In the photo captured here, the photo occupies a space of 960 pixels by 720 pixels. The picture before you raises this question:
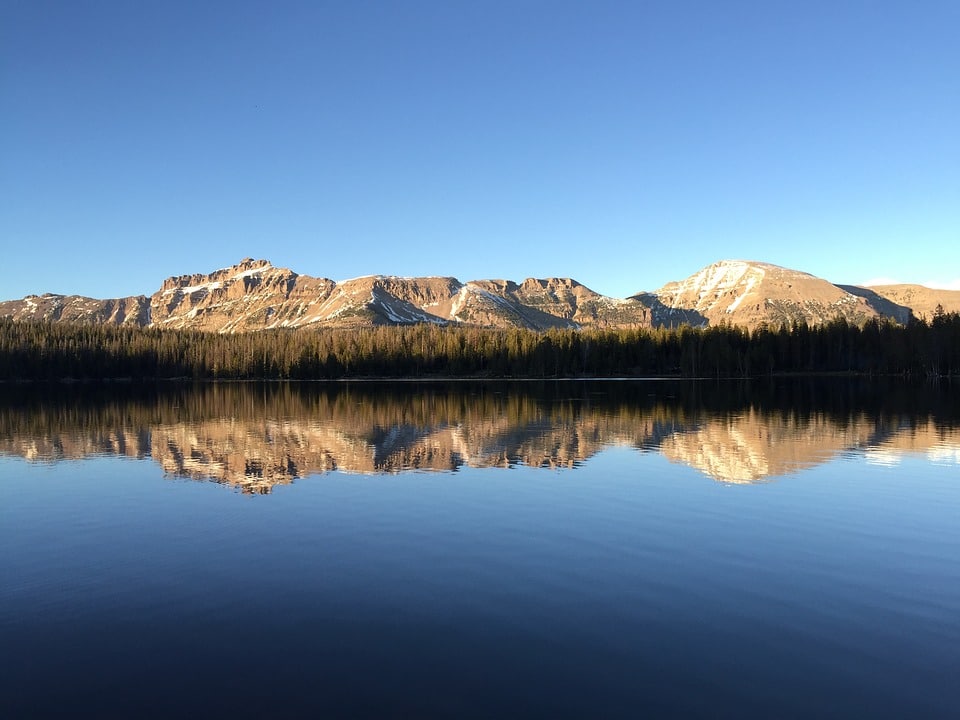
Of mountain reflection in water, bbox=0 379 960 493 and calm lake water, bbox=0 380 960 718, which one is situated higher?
mountain reflection in water, bbox=0 379 960 493

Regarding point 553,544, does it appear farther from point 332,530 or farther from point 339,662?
point 339,662

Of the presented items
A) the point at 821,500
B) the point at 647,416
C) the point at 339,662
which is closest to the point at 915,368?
the point at 647,416

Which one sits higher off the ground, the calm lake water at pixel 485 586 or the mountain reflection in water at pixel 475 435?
the mountain reflection in water at pixel 475 435

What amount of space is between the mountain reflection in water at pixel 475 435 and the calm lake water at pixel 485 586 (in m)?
0.94

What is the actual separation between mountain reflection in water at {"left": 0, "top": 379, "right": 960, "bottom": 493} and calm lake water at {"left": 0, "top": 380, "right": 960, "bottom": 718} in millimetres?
944

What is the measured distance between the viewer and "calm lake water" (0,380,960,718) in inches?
515

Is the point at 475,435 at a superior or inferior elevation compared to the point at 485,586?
superior

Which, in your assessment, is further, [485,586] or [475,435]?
[475,435]

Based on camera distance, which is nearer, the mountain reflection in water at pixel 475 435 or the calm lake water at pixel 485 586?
the calm lake water at pixel 485 586

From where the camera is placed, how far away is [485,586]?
62.4 feet

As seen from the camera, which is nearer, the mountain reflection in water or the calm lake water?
the calm lake water

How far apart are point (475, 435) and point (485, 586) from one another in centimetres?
3950

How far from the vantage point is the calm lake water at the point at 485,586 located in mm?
13086

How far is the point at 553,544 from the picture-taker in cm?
2342
